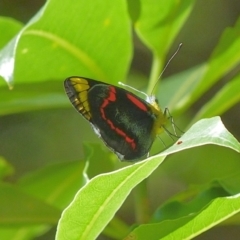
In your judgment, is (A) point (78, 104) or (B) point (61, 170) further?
(B) point (61, 170)

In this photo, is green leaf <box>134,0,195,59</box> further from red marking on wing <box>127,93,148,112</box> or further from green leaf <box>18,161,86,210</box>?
green leaf <box>18,161,86,210</box>

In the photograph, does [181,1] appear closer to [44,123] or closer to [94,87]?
[94,87]

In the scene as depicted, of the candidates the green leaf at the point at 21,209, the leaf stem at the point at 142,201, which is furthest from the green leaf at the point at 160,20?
the green leaf at the point at 21,209

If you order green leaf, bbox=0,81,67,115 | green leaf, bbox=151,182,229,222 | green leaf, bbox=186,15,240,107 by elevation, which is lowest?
green leaf, bbox=151,182,229,222

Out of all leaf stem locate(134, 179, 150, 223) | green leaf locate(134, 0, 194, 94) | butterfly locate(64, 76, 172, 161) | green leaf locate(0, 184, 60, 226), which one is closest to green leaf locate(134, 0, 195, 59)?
green leaf locate(134, 0, 194, 94)

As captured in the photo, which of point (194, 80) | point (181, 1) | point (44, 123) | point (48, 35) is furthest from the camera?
point (44, 123)

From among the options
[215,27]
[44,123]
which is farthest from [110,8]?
[44,123]
